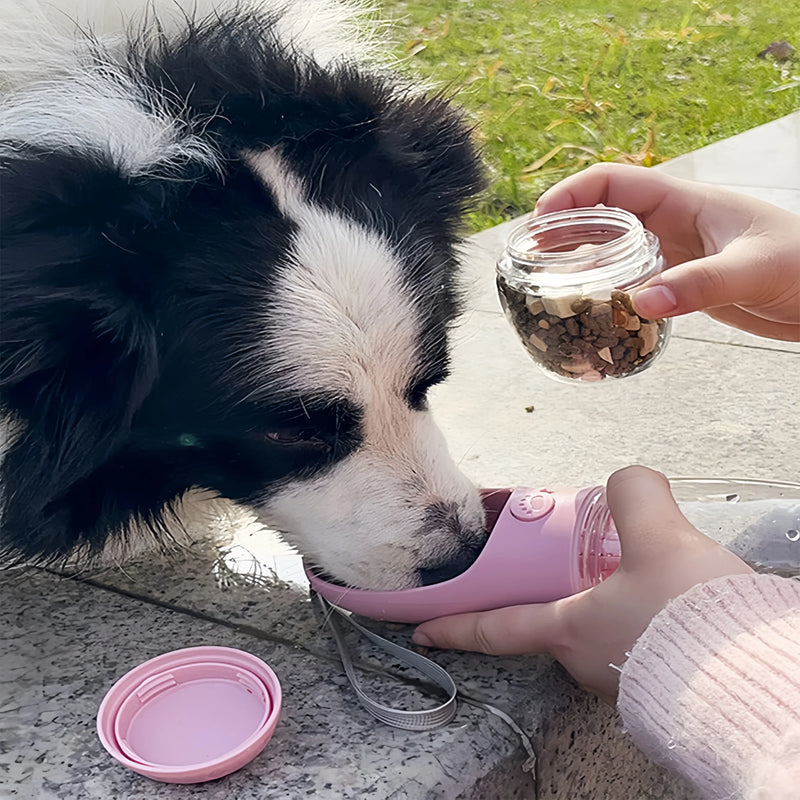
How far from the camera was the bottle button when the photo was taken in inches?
59.4

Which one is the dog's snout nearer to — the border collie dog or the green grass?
the border collie dog

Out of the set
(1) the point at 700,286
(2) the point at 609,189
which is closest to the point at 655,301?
(1) the point at 700,286

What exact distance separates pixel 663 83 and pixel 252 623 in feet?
13.8

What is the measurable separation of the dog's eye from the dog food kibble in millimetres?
342

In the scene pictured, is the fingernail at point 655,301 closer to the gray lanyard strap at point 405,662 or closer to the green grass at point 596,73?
the gray lanyard strap at point 405,662

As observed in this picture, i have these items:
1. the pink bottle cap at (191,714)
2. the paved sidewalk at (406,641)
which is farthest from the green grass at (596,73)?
the pink bottle cap at (191,714)

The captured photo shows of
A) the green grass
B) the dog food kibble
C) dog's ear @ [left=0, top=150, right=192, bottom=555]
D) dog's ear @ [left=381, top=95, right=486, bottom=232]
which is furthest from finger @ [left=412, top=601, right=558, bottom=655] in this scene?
the green grass

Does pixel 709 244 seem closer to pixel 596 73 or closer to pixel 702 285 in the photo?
pixel 702 285

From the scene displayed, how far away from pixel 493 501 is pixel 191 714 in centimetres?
54

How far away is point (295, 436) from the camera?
149 centimetres

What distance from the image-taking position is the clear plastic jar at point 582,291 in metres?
1.46

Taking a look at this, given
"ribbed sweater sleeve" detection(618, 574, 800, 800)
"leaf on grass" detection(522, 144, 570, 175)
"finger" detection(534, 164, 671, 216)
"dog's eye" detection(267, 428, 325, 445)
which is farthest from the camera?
"leaf on grass" detection(522, 144, 570, 175)

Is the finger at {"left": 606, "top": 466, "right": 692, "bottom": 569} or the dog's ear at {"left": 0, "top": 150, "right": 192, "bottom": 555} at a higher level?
the dog's ear at {"left": 0, "top": 150, "right": 192, "bottom": 555}

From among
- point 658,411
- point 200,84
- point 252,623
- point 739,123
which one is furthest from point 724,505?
point 739,123
